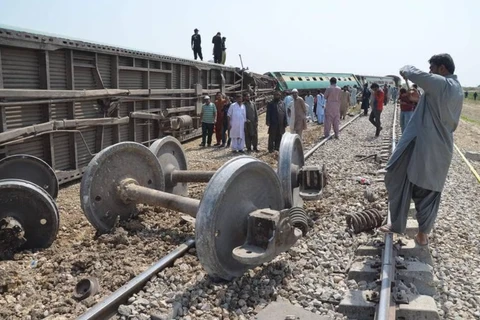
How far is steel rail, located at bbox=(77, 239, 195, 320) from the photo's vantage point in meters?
2.93

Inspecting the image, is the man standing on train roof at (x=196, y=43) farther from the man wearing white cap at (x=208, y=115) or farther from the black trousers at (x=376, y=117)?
the black trousers at (x=376, y=117)

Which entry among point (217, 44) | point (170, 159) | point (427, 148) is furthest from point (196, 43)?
point (427, 148)

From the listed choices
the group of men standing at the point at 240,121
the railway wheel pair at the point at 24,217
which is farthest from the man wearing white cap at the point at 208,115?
the railway wheel pair at the point at 24,217

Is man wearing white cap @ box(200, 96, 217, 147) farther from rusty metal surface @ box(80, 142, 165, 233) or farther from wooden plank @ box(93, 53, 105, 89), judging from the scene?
rusty metal surface @ box(80, 142, 165, 233)

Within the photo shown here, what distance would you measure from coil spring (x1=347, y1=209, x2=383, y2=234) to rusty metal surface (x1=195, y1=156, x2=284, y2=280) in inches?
45.0

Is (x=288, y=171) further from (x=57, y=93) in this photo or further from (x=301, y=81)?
(x=301, y=81)

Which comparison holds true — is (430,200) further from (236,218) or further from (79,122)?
(79,122)

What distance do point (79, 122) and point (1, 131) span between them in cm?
163

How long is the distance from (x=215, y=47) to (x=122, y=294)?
1577 centimetres

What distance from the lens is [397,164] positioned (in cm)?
396

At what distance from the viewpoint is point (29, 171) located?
6.04m

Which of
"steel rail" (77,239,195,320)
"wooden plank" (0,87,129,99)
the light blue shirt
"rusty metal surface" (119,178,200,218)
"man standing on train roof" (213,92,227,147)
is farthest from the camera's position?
"man standing on train roof" (213,92,227,147)

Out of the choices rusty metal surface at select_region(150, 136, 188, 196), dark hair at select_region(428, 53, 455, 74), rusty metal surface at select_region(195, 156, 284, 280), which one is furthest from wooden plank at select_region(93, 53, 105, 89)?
dark hair at select_region(428, 53, 455, 74)

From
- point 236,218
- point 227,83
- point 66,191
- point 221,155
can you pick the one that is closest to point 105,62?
point 66,191
